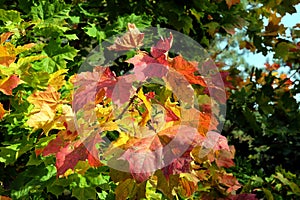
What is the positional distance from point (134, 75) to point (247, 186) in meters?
1.39

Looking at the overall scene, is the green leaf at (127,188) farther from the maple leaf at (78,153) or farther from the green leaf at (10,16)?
the green leaf at (10,16)

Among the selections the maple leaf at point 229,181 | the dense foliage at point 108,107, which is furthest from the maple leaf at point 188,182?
the maple leaf at point 229,181

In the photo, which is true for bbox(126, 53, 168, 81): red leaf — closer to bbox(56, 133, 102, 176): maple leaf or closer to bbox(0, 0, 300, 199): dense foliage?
bbox(0, 0, 300, 199): dense foliage

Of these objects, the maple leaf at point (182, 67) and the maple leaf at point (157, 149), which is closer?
the maple leaf at point (157, 149)

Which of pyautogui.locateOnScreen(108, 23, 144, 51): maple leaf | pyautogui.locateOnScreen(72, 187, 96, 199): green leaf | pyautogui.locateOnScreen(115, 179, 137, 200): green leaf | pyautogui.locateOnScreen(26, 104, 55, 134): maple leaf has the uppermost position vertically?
pyautogui.locateOnScreen(108, 23, 144, 51): maple leaf

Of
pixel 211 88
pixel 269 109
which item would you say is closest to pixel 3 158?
pixel 211 88

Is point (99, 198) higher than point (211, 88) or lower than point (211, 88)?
lower

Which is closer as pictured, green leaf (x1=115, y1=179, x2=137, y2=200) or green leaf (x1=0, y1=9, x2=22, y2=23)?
green leaf (x1=115, y1=179, x2=137, y2=200)

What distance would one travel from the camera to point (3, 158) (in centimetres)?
143

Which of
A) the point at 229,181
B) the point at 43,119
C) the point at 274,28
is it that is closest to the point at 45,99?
the point at 43,119

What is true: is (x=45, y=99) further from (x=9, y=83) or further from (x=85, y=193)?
(x=85, y=193)

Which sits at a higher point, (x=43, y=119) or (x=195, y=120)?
(x=195, y=120)

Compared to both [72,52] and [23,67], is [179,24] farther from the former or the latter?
[23,67]

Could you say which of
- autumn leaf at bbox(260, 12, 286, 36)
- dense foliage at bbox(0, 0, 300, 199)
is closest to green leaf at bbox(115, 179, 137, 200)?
dense foliage at bbox(0, 0, 300, 199)
